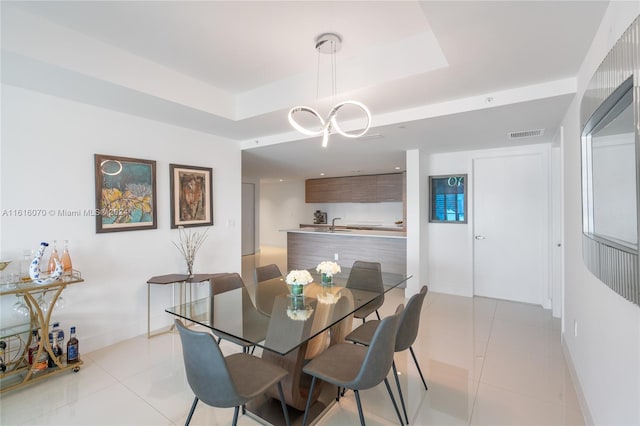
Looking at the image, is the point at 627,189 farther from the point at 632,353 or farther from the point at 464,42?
the point at 464,42

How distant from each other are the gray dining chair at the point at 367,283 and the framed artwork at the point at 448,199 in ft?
7.75

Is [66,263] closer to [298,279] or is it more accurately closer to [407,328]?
[298,279]

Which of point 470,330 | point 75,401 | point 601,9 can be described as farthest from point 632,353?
point 75,401

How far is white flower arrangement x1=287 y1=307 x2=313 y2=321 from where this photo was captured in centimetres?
189

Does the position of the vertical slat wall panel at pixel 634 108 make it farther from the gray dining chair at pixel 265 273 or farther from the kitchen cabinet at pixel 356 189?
the kitchen cabinet at pixel 356 189

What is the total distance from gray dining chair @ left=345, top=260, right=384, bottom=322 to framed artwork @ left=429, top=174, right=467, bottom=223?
2.36 meters

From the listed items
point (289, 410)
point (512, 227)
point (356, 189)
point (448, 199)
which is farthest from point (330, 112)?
point (356, 189)

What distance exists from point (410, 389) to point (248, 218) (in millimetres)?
7024

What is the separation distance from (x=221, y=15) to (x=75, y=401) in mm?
2852

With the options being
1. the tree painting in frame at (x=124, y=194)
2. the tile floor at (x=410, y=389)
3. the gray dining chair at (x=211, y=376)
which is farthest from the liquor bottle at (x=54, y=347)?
the gray dining chair at (x=211, y=376)

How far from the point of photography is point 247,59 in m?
2.52

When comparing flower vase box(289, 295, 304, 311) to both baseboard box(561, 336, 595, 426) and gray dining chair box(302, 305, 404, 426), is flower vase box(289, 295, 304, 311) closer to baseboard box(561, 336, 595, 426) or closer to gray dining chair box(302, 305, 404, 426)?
gray dining chair box(302, 305, 404, 426)

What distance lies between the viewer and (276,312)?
2.03 m

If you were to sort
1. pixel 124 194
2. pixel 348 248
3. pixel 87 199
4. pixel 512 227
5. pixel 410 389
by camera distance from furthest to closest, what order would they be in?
pixel 348 248 → pixel 512 227 → pixel 124 194 → pixel 87 199 → pixel 410 389
